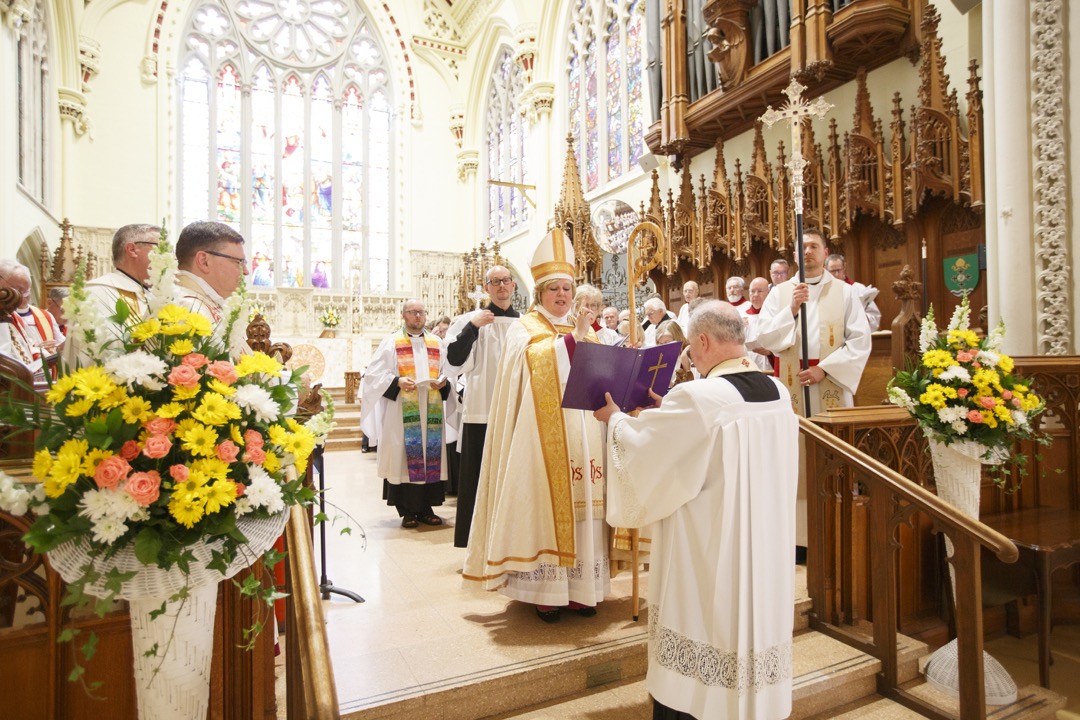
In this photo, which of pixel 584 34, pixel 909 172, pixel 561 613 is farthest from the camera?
pixel 584 34

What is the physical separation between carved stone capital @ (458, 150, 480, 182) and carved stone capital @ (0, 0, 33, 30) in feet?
30.5

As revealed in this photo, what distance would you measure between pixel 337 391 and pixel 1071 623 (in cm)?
1288

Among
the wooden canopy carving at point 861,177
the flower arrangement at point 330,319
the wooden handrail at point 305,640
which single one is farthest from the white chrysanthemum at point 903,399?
the flower arrangement at point 330,319

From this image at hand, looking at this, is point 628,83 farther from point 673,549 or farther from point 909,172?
point 673,549

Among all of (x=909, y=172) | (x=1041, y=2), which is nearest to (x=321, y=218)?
(x=909, y=172)

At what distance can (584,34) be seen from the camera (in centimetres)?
1254

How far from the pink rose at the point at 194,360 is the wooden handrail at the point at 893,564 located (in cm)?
288

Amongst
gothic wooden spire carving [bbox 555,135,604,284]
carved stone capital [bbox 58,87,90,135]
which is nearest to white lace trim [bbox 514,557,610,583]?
gothic wooden spire carving [bbox 555,135,604,284]

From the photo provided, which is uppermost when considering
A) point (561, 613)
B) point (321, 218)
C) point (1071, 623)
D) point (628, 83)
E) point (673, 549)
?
point (628, 83)

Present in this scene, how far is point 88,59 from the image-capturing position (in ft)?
44.8

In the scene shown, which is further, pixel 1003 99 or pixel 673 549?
pixel 1003 99

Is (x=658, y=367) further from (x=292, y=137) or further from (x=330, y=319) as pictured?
(x=292, y=137)

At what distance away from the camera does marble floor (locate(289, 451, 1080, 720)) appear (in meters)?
2.77

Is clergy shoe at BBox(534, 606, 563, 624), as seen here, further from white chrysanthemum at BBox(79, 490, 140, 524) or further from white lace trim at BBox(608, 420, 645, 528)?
white chrysanthemum at BBox(79, 490, 140, 524)
